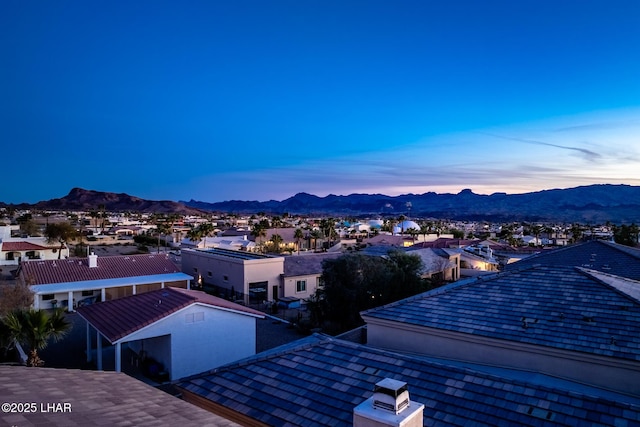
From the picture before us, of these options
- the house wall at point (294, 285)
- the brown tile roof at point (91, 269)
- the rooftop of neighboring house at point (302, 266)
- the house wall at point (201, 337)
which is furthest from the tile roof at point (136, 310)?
the rooftop of neighboring house at point (302, 266)

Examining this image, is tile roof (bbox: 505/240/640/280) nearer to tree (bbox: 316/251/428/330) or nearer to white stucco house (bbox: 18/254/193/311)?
tree (bbox: 316/251/428/330)

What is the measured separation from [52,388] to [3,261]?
5823cm

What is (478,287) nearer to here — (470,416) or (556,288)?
(556,288)

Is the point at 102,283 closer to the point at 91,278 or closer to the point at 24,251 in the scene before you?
the point at 91,278

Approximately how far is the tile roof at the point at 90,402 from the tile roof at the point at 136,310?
8.49 m

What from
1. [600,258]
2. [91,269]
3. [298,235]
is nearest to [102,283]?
[91,269]

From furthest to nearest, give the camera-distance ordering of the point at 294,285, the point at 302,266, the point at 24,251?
the point at 24,251
the point at 302,266
the point at 294,285

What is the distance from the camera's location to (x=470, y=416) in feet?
24.9

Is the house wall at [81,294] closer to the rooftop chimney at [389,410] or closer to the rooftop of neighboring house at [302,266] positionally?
the rooftop of neighboring house at [302,266]

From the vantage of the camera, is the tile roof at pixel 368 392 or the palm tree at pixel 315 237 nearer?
the tile roof at pixel 368 392

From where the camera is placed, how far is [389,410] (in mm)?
5930

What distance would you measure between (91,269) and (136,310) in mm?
18768

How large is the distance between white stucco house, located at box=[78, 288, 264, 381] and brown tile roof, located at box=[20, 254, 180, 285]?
14344 millimetres

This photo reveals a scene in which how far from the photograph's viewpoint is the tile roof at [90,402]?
18.4 ft
